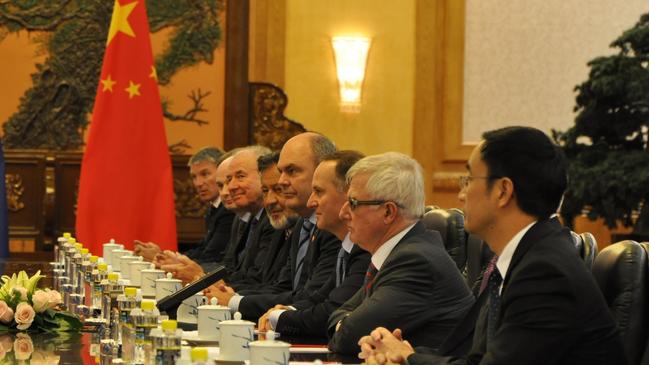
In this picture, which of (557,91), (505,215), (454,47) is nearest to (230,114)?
(454,47)

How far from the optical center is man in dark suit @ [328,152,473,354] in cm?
342

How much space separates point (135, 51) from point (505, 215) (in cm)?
559

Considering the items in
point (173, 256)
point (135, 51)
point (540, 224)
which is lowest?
point (173, 256)

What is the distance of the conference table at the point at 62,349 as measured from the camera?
3.09 metres

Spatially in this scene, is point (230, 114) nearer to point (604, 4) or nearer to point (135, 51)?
point (135, 51)

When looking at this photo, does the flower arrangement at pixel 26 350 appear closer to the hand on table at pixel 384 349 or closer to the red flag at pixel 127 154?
the hand on table at pixel 384 349

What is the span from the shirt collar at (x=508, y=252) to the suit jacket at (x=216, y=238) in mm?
5180

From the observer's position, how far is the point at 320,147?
17.0 feet

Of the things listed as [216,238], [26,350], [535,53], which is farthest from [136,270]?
[535,53]

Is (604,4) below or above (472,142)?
above

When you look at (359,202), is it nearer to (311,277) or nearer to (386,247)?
(386,247)

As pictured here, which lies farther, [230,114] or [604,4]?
[604,4]

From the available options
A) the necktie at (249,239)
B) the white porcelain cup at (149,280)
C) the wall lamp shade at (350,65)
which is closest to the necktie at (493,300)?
the white porcelain cup at (149,280)

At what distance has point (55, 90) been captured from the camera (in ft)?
32.2
